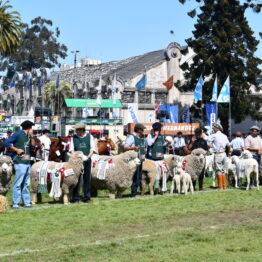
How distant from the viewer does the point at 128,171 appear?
15961 millimetres

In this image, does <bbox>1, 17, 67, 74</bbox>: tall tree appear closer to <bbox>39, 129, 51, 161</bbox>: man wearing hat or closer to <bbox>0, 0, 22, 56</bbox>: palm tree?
<bbox>0, 0, 22, 56</bbox>: palm tree

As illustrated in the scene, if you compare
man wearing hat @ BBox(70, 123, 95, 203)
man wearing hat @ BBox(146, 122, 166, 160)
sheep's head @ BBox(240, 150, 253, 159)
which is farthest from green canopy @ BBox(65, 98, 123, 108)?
man wearing hat @ BBox(70, 123, 95, 203)

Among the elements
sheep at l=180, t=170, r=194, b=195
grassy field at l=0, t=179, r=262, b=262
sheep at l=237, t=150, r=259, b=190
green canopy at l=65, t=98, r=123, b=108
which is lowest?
grassy field at l=0, t=179, r=262, b=262

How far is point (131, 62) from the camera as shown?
226 feet

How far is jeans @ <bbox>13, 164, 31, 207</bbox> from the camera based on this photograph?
13.9 meters

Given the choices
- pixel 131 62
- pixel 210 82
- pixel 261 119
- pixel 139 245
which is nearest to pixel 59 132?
pixel 210 82

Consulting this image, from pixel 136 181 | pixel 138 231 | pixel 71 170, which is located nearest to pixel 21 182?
pixel 71 170

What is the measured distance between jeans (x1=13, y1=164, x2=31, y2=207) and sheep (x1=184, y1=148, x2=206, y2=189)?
5074mm

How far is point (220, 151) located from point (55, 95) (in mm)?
54779

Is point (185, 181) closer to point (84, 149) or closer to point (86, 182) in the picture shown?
point (86, 182)

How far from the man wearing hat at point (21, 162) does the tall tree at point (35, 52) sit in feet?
284

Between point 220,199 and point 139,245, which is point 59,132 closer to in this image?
point 220,199

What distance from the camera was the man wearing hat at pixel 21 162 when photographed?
13.9 metres

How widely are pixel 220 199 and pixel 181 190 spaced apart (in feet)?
5.94
